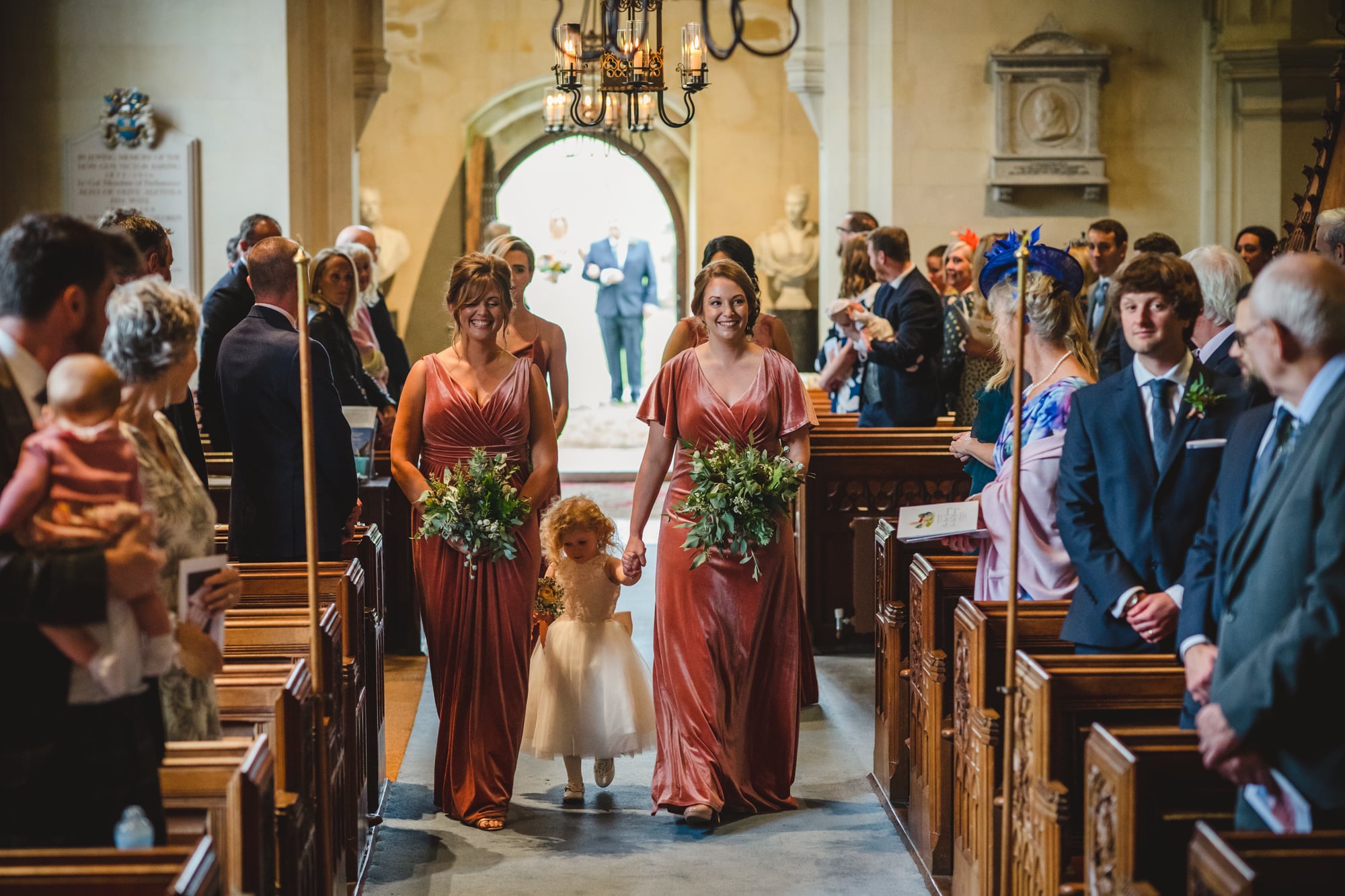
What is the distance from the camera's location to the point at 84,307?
2342 millimetres

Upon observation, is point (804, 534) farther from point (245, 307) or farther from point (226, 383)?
point (226, 383)

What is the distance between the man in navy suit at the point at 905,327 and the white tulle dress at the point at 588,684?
2.43m

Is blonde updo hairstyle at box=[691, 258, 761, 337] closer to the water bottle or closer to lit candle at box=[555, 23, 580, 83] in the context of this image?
the water bottle

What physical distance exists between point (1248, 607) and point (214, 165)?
372 inches

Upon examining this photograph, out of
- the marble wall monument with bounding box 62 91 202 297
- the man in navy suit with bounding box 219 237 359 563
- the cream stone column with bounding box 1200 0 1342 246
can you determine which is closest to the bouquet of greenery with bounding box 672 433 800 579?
the man in navy suit with bounding box 219 237 359 563

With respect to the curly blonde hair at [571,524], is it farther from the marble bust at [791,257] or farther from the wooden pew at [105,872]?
the marble bust at [791,257]

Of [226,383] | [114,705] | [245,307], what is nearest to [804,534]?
[245,307]

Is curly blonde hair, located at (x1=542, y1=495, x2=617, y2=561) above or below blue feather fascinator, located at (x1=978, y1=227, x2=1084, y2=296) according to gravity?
below

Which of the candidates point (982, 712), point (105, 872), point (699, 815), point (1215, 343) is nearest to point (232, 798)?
Answer: point (105, 872)

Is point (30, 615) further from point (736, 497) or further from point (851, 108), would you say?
point (851, 108)

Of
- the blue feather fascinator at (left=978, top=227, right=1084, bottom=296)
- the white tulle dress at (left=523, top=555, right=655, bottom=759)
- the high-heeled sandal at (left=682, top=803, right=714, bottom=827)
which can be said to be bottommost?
the high-heeled sandal at (left=682, top=803, right=714, bottom=827)

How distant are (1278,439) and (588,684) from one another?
2739 millimetres

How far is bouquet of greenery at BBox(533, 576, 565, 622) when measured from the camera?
4.88m

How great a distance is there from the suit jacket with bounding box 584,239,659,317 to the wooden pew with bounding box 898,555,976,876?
1361 centimetres
